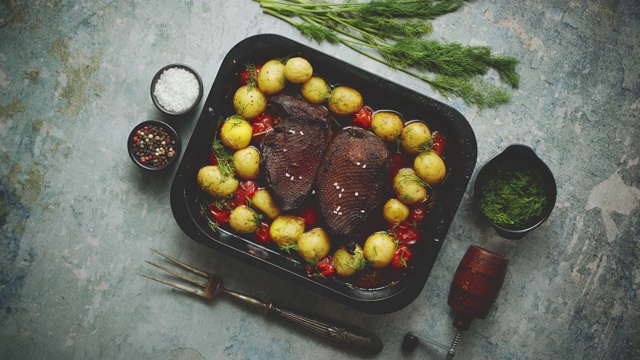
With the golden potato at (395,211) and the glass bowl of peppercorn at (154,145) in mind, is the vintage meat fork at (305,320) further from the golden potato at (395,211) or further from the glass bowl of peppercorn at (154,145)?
the golden potato at (395,211)

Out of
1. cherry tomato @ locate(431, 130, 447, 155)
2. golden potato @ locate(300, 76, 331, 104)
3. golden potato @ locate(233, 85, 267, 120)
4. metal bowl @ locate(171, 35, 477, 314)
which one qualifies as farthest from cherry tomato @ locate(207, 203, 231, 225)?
cherry tomato @ locate(431, 130, 447, 155)

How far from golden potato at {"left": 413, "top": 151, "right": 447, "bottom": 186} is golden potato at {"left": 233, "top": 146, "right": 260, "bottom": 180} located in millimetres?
937

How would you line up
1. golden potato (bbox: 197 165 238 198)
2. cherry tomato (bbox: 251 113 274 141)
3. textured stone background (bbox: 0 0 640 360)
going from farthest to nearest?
1. textured stone background (bbox: 0 0 640 360)
2. cherry tomato (bbox: 251 113 274 141)
3. golden potato (bbox: 197 165 238 198)

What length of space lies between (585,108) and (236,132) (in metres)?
2.21

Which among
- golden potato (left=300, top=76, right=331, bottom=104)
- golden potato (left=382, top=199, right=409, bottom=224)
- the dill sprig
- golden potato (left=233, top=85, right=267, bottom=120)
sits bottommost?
golden potato (left=382, top=199, right=409, bottom=224)

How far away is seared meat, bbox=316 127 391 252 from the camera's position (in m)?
2.64

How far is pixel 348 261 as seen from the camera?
8.81ft

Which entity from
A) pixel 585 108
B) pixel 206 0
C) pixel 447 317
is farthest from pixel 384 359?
pixel 206 0

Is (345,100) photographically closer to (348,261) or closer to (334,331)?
(348,261)

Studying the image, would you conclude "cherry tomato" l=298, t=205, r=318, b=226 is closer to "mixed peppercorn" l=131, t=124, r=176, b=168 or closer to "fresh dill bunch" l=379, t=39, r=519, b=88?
"mixed peppercorn" l=131, t=124, r=176, b=168

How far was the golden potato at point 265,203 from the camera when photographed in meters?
2.76

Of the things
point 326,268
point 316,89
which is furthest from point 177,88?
point 326,268

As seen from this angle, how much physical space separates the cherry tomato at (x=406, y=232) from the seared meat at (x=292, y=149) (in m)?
0.57

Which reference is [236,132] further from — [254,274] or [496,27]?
[496,27]
